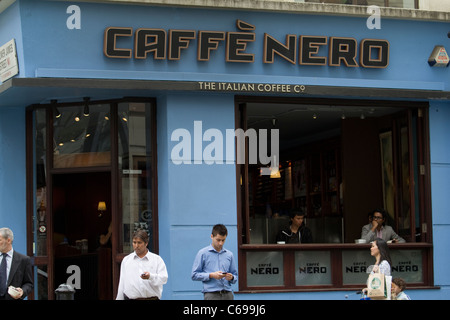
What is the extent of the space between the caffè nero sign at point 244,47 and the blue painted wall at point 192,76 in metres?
0.09

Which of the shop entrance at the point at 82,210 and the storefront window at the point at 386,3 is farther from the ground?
the storefront window at the point at 386,3

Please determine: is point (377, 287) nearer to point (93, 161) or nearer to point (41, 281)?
point (93, 161)

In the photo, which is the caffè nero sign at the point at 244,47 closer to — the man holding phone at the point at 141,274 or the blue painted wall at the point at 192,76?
the blue painted wall at the point at 192,76

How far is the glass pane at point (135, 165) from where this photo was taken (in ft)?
44.4

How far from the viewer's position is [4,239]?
9.73 m

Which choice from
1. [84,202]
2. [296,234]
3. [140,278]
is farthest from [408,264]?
[84,202]

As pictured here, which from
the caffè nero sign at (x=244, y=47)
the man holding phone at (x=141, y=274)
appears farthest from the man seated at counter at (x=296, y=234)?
the man holding phone at (x=141, y=274)

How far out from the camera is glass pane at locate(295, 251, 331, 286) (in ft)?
44.8

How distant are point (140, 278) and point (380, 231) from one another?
6.04 m

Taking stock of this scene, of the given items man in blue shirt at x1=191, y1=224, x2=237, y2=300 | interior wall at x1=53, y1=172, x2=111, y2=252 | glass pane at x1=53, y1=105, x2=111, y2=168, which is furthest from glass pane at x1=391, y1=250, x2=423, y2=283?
interior wall at x1=53, y1=172, x2=111, y2=252

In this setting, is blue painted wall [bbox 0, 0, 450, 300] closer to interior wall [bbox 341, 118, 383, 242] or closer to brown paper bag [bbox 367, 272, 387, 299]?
interior wall [bbox 341, 118, 383, 242]

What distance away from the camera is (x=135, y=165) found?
535 inches

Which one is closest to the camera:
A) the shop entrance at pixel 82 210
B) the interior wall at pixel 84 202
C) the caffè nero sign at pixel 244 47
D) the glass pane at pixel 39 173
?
the caffè nero sign at pixel 244 47
